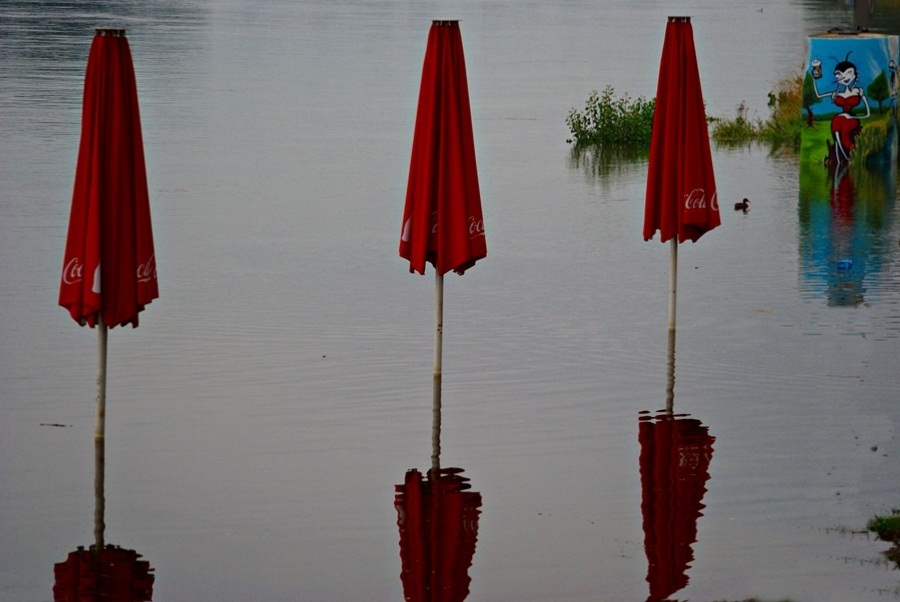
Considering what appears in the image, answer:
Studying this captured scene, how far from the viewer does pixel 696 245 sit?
66.1 feet

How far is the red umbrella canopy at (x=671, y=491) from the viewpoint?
8.83 meters

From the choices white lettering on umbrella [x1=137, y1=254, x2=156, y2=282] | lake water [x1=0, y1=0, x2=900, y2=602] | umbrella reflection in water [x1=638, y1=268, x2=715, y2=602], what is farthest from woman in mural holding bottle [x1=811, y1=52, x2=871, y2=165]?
white lettering on umbrella [x1=137, y1=254, x2=156, y2=282]

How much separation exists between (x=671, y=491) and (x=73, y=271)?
4272 millimetres

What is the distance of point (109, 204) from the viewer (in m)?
9.84

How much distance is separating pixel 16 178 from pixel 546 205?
8.93 metres

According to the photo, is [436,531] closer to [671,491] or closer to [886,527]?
[671,491]

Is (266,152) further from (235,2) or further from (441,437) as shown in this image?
(235,2)

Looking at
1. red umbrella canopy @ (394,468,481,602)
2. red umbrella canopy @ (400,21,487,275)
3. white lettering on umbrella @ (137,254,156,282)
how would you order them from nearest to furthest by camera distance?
red umbrella canopy @ (394,468,481,602) < white lettering on umbrella @ (137,254,156,282) < red umbrella canopy @ (400,21,487,275)

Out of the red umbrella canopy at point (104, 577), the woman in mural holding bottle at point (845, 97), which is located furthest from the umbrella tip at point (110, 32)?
the woman in mural holding bottle at point (845, 97)

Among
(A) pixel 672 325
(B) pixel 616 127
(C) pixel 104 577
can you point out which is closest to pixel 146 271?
(C) pixel 104 577

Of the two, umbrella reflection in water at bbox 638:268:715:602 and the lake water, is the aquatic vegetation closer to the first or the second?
the lake water

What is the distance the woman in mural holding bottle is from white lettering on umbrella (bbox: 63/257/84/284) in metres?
17.5

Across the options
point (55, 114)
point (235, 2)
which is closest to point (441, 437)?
point (55, 114)

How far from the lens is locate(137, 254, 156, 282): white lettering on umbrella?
1001 centimetres
